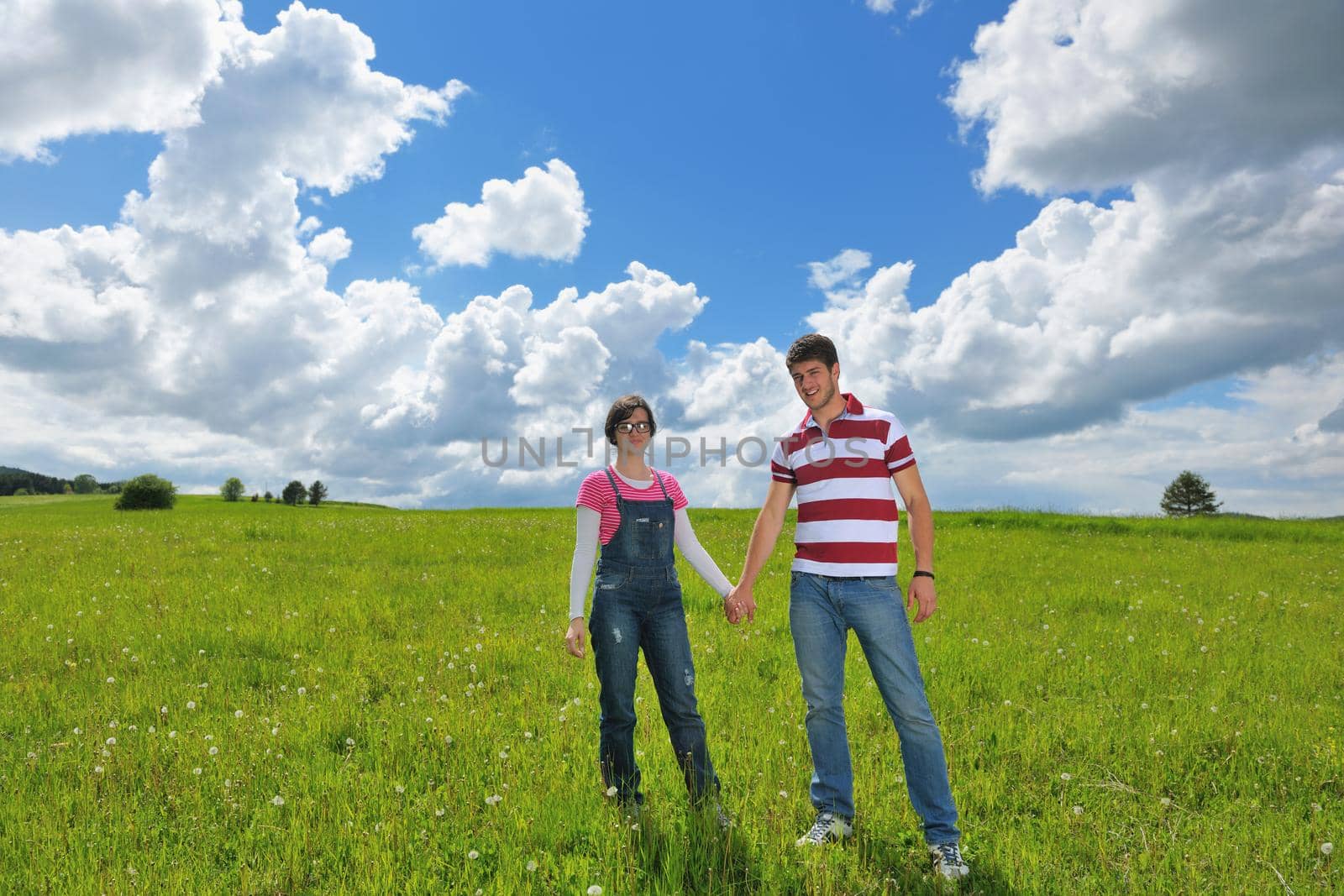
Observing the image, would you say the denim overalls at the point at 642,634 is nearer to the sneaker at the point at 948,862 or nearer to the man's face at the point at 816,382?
the man's face at the point at 816,382

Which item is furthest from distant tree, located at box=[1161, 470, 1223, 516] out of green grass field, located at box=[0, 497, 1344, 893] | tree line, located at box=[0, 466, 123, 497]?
tree line, located at box=[0, 466, 123, 497]

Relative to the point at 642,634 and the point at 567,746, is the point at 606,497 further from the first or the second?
the point at 567,746

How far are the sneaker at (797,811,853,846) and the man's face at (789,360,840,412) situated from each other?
107 inches

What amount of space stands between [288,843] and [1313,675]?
38.2 ft

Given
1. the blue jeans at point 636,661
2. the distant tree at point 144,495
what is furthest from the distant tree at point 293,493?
the blue jeans at point 636,661

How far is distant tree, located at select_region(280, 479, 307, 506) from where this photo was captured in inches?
2849

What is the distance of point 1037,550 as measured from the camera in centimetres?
2022

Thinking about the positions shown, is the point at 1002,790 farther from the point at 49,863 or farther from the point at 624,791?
the point at 49,863

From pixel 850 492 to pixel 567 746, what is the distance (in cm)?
346

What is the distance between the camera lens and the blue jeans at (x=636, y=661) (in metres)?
4.84

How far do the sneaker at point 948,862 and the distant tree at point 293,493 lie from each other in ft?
251

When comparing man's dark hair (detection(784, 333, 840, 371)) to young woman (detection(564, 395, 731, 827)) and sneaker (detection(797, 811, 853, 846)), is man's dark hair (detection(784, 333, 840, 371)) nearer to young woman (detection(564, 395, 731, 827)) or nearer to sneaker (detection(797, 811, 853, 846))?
young woman (detection(564, 395, 731, 827))

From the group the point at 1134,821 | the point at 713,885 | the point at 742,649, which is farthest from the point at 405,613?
the point at 1134,821

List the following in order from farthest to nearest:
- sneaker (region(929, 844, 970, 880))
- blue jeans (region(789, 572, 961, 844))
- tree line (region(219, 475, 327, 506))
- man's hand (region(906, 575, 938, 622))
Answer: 1. tree line (region(219, 475, 327, 506))
2. man's hand (region(906, 575, 938, 622))
3. blue jeans (region(789, 572, 961, 844))
4. sneaker (region(929, 844, 970, 880))
